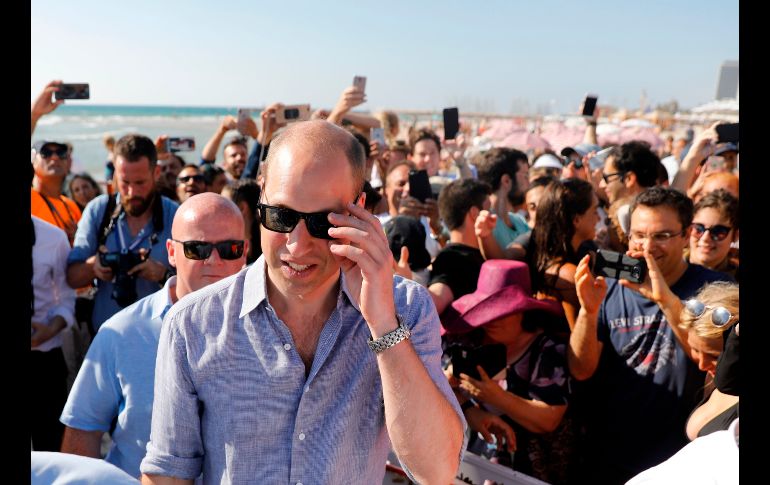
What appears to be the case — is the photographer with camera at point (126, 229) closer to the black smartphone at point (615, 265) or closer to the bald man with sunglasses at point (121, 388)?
the bald man with sunglasses at point (121, 388)

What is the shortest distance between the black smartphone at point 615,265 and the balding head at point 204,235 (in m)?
1.61

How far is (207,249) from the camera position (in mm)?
2920

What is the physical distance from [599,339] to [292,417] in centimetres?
212

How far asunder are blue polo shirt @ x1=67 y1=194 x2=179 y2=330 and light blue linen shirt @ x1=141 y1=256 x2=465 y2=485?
2916mm

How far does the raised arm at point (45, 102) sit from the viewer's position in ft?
16.7

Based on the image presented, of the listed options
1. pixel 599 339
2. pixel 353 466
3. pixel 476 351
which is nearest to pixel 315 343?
pixel 353 466

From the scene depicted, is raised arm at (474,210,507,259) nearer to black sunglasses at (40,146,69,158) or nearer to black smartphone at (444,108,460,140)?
black smartphone at (444,108,460,140)

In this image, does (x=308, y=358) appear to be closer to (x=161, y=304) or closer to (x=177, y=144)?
(x=161, y=304)

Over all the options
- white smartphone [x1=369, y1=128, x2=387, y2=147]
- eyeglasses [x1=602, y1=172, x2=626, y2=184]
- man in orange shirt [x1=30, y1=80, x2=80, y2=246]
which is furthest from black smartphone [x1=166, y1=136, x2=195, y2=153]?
eyeglasses [x1=602, y1=172, x2=626, y2=184]

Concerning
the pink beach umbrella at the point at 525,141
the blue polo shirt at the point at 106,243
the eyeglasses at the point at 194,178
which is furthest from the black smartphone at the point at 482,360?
the pink beach umbrella at the point at 525,141

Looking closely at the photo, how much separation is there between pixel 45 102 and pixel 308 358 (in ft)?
14.0
